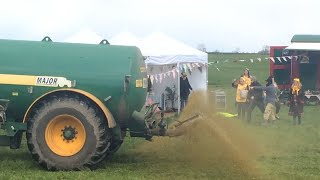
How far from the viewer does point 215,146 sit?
28.2ft

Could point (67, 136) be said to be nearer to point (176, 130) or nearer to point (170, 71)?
point (176, 130)

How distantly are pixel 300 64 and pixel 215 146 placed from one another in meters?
18.3

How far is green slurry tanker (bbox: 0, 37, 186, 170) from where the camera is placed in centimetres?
807

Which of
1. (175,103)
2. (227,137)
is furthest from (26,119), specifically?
(175,103)

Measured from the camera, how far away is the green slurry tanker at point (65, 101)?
8070 mm

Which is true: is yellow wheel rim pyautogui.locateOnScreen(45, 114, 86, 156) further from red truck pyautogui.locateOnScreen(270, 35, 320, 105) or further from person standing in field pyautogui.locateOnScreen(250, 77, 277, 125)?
red truck pyautogui.locateOnScreen(270, 35, 320, 105)

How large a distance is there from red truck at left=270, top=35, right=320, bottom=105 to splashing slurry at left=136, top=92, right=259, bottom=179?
16.5 metres

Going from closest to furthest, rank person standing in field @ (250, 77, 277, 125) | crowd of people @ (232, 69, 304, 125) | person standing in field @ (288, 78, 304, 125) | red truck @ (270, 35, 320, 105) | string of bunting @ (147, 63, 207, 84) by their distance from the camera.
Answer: person standing in field @ (250, 77, 277, 125), crowd of people @ (232, 69, 304, 125), person standing in field @ (288, 78, 304, 125), string of bunting @ (147, 63, 207, 84), red truck @ (270, 35, 320, 105)

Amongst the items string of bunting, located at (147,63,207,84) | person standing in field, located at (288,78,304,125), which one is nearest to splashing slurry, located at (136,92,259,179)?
person standing in field, located at (288,78,304,125)

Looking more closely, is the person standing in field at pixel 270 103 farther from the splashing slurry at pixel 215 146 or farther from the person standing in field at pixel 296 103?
the splashing slurry at pixel 215 146

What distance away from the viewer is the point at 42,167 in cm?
813

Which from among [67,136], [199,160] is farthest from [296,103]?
[67,136]

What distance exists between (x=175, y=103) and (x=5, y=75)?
39.8 ft

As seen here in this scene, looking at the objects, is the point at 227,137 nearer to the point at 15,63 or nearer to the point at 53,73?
the point at 53,73
